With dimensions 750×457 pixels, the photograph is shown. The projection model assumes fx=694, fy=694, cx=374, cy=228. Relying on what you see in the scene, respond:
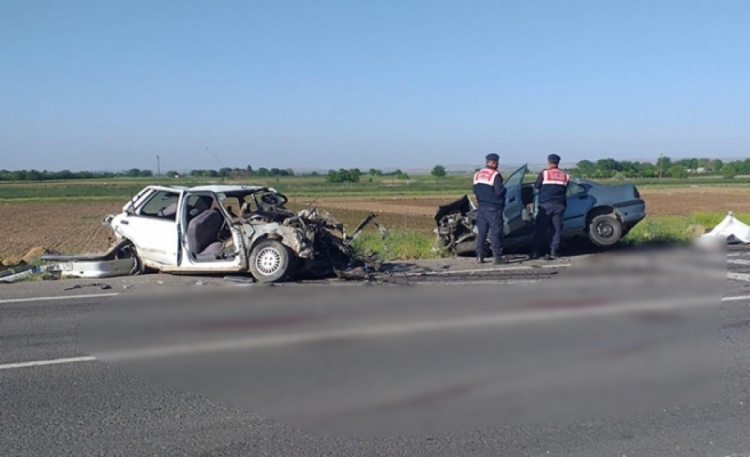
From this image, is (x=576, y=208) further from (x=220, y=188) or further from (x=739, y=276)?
(x=220, y=188)

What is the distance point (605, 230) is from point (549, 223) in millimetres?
1451

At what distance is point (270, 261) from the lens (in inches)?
384

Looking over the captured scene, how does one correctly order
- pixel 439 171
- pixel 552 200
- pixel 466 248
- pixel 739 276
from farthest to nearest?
pixel 439 171 < pixel 466 248 < pixel 552 200 < pixel 739 276

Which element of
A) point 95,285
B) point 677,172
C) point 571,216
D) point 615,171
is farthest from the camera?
point 677,172

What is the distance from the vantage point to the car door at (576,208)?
12.5 m

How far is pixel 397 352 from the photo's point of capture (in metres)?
5.81

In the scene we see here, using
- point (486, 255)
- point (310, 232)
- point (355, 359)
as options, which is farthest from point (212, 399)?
point (486, 255)

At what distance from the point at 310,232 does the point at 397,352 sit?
436cm

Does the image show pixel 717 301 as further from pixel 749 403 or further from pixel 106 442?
pixel 106 442

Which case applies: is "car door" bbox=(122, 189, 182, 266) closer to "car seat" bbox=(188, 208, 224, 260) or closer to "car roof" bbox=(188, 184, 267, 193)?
"car seat" bbox=(188, 208, 224, 260)

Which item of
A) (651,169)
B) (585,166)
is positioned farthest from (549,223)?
(651,169)

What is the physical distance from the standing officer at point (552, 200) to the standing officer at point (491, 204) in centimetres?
76

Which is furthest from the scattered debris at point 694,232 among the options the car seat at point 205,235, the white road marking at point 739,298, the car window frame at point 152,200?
the car window frame at point 152,200

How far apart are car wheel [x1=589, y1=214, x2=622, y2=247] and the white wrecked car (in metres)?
4.41
